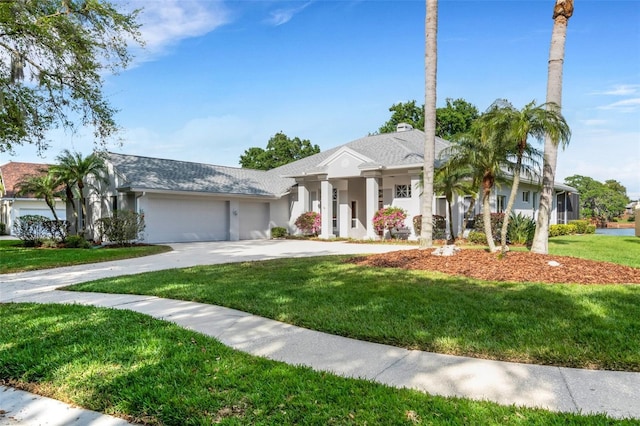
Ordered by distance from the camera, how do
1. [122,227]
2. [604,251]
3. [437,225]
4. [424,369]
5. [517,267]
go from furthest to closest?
[437,225]
[122,227]
[604,251]
[517,267]
[424,369]

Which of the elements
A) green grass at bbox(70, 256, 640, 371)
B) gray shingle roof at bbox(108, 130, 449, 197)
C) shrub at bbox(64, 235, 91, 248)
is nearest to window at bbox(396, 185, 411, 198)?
gray shingle roof at bbox(108, 130, 449, 197)

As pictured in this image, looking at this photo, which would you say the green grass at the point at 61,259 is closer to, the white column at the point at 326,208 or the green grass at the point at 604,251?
the white column at the point at 326,208

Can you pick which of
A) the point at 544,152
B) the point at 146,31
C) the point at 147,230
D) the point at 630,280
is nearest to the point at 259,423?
the point at 630,280

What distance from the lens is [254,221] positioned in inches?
957

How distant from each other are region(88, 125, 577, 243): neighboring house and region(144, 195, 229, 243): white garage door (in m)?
0.05

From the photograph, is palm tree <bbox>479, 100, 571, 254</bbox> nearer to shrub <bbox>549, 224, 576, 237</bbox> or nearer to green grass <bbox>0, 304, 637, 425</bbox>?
green grass <bbox>0, 304, 637, 425</bbox>

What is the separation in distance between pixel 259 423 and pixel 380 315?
108 inches

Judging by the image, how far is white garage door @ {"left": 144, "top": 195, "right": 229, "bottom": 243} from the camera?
19.8 metres

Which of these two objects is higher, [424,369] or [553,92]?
[553,92]

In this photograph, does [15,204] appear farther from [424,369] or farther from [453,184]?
[424,369]

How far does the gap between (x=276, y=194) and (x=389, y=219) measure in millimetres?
7849

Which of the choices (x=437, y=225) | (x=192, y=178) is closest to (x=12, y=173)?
(x=192, y=178)

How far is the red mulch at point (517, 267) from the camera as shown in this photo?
7445 millimetres

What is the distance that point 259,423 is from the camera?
2623 mm
